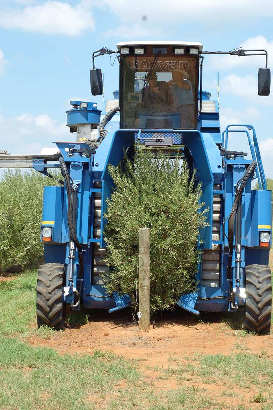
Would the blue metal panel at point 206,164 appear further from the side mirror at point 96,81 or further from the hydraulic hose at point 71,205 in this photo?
the hydraulic hose at point 71,205

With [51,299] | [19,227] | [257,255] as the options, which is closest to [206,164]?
[257,255]

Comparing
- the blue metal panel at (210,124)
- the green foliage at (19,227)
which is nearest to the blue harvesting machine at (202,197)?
the blue metal panel at (210,124)

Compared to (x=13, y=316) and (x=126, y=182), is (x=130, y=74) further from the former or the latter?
(x=13, y=316)

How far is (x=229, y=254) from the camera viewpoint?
9141mm

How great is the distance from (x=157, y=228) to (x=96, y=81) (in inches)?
104

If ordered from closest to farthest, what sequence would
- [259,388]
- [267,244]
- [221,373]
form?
1. [259,388]
2. [221,373]
3. [267,244]

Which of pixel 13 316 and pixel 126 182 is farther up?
pixel 126 182

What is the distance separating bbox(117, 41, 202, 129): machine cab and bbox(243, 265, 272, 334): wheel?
268cm

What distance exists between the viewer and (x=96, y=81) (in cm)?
1025

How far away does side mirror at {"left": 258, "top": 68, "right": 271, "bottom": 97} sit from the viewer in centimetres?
984

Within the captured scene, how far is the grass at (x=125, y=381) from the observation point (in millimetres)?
5727

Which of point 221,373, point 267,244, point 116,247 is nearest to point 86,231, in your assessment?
point 116,247

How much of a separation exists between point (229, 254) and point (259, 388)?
3.12 metres

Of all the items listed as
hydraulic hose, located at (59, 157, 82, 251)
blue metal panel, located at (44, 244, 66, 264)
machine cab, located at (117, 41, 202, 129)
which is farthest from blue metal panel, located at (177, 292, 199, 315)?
machine cab, located at (117, 41, 202, 129)
